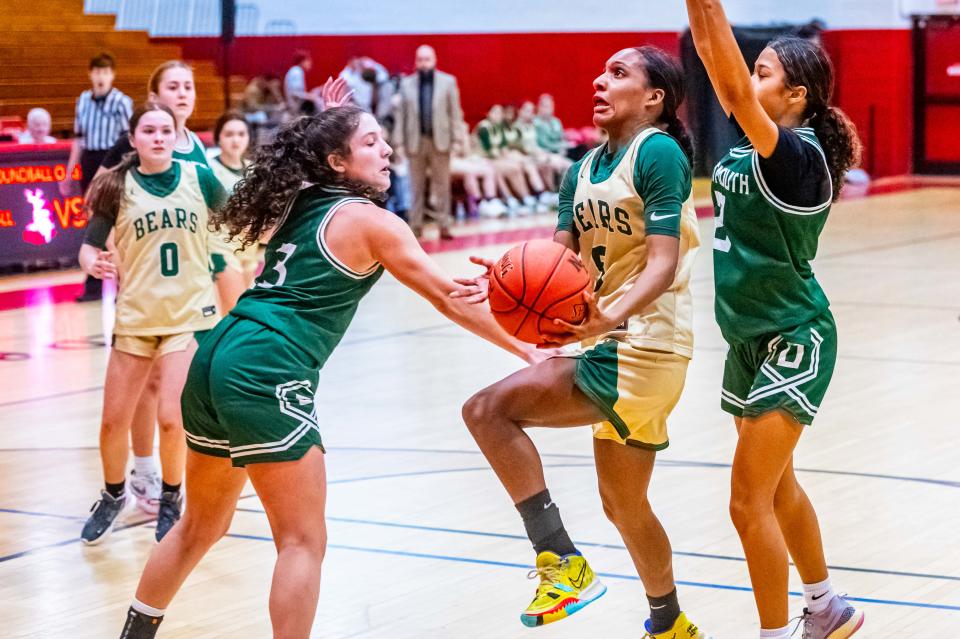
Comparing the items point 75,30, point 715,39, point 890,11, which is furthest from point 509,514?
point 890,11

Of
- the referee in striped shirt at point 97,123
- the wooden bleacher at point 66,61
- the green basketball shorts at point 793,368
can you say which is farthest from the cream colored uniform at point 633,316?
the wooden bleacher at point 66,61

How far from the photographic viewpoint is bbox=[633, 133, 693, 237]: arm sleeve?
3.93m

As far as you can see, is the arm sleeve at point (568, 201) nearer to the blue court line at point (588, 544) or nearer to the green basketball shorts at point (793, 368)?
the green basketball shorts at point (793, 368)

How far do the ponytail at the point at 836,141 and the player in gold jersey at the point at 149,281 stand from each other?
280 cm

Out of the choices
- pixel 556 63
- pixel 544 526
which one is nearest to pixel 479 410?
pixel 544 526

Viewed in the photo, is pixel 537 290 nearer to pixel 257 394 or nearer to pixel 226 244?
pixel 257 394

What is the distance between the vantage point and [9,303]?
40.1 feet

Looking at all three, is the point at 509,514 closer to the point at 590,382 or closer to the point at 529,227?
the point at 590,382

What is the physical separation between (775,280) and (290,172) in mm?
1395

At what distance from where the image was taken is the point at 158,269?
5.82 metres

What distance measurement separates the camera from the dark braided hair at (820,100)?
4.05 meters

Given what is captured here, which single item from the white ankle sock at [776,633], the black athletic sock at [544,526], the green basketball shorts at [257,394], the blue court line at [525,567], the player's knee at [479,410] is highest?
the green basketball shorts at [257,394]

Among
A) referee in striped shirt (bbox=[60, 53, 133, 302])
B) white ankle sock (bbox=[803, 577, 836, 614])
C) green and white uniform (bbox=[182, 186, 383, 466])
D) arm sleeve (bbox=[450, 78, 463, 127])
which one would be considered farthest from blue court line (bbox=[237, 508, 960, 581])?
arm sleeve (bbox=[450, 78, 463, 127])

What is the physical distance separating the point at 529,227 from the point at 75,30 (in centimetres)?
745
